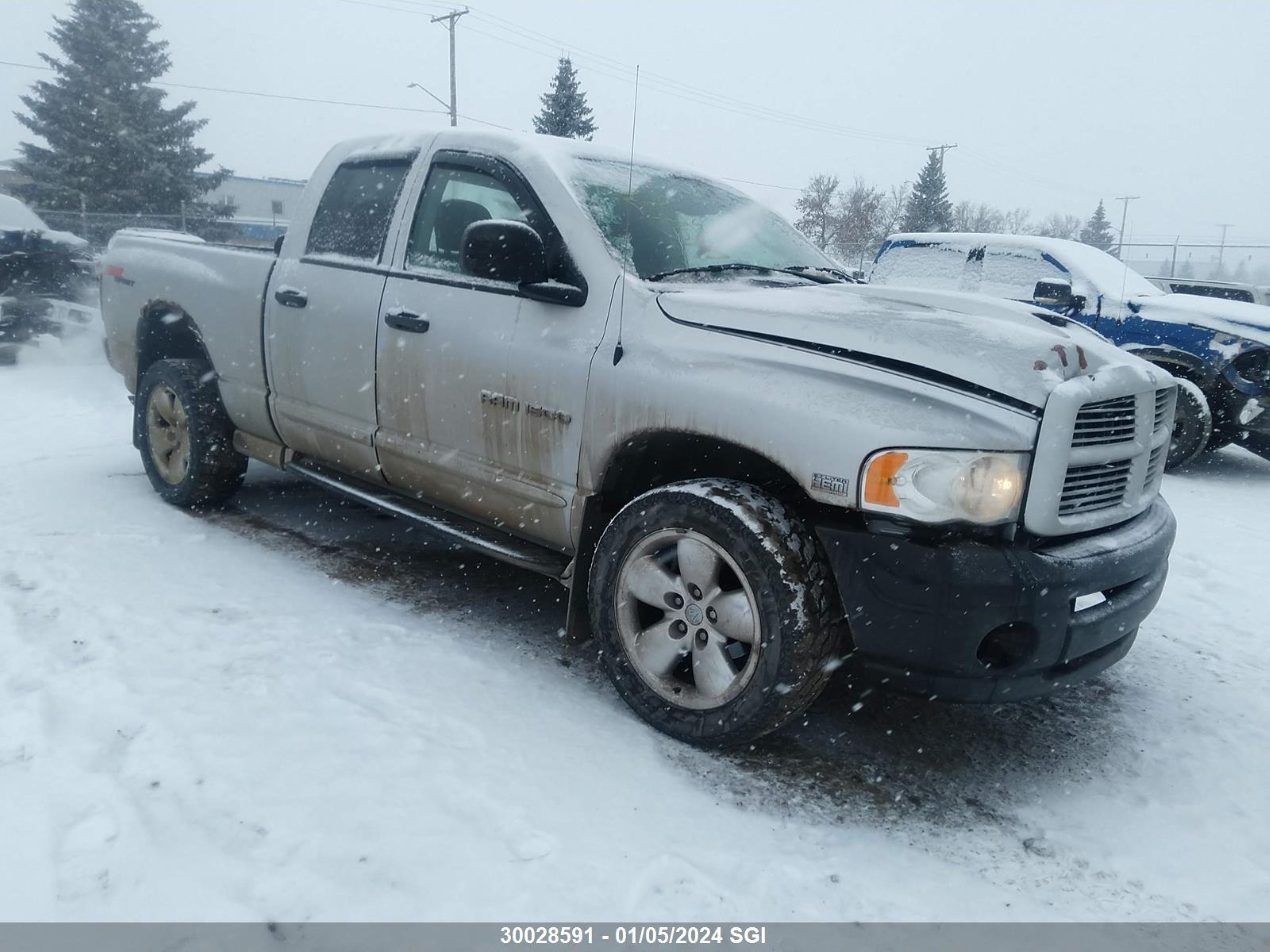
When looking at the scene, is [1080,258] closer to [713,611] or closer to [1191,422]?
[1191,422]

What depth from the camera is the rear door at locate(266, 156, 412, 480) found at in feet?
12.8

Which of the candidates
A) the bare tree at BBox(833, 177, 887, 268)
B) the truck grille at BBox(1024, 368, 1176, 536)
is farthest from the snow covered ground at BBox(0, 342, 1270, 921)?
the bare tree at BBox(833, 177, 887, 268)

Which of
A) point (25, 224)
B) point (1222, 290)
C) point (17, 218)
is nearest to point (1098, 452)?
point (25, 224)

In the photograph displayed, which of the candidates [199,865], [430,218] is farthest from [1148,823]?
[430,218]

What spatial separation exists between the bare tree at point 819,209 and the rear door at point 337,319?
40.8 m

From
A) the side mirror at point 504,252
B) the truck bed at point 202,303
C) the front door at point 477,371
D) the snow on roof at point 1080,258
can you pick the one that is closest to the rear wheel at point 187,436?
the truck bed at point 202,303

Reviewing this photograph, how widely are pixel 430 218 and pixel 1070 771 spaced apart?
307 cm

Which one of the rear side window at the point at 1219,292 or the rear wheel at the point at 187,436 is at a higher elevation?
the rear side window at the point at 1219,292

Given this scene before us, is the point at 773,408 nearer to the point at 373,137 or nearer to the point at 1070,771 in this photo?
the point at 1070,771

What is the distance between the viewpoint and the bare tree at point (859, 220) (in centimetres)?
4362

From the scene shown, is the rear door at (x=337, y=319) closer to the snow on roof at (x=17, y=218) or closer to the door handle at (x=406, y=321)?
the door handle at (x=406, y=321)

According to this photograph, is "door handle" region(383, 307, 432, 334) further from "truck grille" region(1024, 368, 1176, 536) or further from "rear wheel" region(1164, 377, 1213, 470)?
"rear wheel" region(1164, 377, 1213, 470)

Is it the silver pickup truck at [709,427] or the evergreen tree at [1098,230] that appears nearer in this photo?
the silver pickup truck at [709,427]

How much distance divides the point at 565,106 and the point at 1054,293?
25312 mm
